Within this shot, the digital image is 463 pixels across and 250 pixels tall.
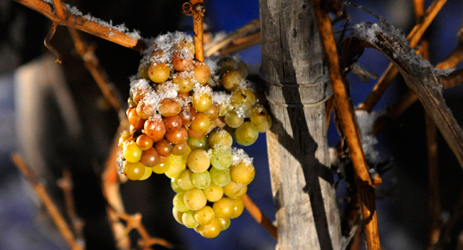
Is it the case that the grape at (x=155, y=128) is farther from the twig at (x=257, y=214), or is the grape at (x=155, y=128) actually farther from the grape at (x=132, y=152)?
the twig at (x=257, y=214)

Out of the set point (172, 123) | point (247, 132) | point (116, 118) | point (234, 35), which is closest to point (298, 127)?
point (247, 132)

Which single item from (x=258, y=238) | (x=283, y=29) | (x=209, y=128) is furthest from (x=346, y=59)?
(x=258, y=238)

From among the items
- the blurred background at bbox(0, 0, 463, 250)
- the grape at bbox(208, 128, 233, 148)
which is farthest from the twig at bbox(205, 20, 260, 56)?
the grape at bbox(208, 128, 233, 148)

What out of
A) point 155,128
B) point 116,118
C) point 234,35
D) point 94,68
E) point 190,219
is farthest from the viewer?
point 116,118

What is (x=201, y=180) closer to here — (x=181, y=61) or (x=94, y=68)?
(x=181, y=61)

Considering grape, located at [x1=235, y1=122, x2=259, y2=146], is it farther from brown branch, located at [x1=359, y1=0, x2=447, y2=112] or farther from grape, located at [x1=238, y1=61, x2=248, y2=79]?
brown branch, located at [x1=359, y1=0, x2=447, y2=112]

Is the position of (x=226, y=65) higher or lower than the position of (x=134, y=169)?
higher

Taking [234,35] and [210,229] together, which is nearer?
[210,229]
